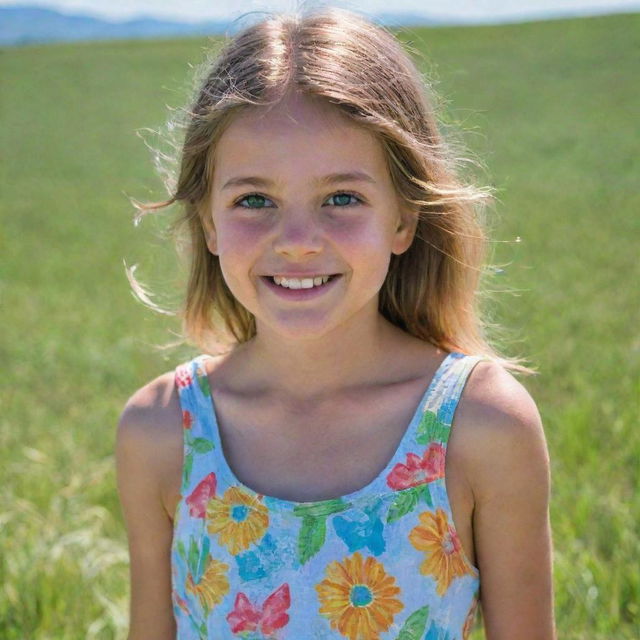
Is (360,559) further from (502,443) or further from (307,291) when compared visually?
(307,291)

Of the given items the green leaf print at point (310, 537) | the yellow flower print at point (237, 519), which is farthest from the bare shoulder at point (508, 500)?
the yellow flower print at point (237, 519)

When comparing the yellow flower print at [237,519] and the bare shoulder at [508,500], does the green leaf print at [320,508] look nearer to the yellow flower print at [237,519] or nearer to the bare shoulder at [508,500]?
the yellow flower print at [237,519]

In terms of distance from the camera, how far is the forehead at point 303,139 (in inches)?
66.9

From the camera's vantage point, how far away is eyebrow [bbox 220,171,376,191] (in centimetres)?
169

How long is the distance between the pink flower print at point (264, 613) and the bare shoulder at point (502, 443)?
1.20ft

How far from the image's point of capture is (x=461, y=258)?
2.00 meters

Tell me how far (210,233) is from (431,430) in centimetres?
61

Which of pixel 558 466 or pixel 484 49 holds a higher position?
pixel 484 49

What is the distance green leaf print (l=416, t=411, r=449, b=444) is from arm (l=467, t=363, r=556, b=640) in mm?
54

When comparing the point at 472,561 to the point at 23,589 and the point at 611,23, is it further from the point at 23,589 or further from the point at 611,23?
the point at 611,23

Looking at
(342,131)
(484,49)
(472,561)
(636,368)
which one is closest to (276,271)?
(342,131)

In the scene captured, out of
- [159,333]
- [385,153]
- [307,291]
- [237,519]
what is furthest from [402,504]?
[159,333]

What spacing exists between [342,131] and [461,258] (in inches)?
16.5

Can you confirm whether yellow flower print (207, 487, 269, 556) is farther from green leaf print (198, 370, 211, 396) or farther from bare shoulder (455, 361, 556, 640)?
bare shoulder (455, 361, 556, 640)
